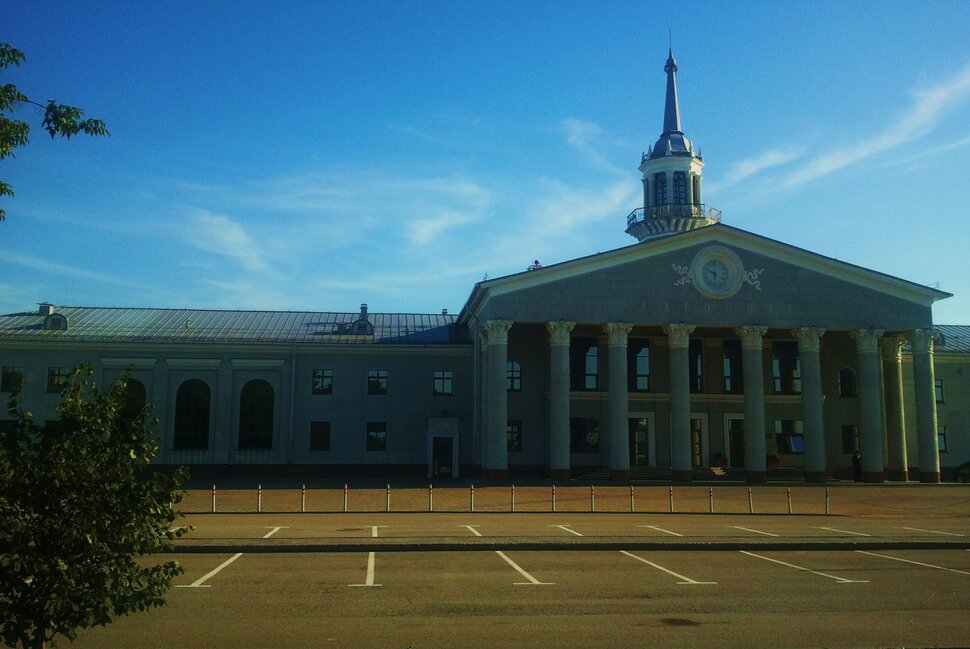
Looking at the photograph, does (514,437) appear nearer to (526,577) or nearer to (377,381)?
(377,381)

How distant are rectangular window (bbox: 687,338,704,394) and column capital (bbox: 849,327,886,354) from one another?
877 centimetres

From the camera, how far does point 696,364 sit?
52125 millimetres

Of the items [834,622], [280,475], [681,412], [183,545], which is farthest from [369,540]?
[280,475]

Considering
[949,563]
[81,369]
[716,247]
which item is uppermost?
[716,247]

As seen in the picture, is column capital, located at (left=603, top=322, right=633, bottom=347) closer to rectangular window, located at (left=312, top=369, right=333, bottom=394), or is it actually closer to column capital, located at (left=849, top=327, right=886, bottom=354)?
column capital, located at (left=849, top=327, right=886, bottom=354)

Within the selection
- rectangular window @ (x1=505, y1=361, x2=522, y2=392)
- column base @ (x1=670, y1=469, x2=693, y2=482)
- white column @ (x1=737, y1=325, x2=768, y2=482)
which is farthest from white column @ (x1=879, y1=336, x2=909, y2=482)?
rectangular window @ (x1=505, y1=361, x2=522, y2=392)

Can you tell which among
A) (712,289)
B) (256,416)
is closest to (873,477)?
(712,289)

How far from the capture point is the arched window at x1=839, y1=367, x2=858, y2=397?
53.5m

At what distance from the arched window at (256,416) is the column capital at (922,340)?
37279 millimetres

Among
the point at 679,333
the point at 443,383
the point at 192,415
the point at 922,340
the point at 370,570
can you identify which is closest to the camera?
the point at 370,570

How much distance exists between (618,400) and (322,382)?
17942mm

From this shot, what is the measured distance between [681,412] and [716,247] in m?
9.21

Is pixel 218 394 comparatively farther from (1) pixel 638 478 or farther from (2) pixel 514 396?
(1) pixel 638 478

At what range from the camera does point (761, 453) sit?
45688 millimetres
